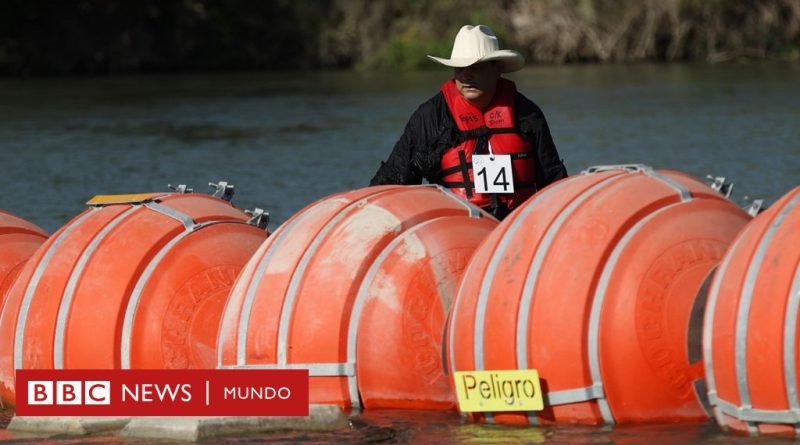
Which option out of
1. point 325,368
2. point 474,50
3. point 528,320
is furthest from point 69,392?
point 474,50

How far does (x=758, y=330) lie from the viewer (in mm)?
6445

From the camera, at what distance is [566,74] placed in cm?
4328

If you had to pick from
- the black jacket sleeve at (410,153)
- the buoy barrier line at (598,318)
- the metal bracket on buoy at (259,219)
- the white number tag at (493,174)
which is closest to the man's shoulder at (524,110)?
the white number tag at (493,174)

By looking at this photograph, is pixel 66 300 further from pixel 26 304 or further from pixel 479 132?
pixel 479 132

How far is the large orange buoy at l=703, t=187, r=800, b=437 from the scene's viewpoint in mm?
6406

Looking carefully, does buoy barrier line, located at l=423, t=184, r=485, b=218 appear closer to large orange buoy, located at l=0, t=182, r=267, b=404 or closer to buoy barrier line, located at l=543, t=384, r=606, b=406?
large orange buoy, located at l=0, t=182, r=267, b=404

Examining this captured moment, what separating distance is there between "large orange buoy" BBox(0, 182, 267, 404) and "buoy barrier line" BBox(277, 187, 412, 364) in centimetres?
66

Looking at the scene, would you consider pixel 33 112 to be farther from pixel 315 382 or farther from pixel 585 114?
pixel 315 382

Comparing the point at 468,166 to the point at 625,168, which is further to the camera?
the point at 468,166

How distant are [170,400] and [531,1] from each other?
1690 inches

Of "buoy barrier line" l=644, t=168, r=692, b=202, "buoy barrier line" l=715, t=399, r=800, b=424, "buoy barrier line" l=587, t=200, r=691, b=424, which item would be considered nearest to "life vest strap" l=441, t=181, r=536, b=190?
"buoy barrier line" l=644, t=168, r=692, b=202

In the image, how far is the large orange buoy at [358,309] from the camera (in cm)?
750

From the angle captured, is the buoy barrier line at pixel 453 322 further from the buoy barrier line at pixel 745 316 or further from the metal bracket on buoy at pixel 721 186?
the buoy barrier line at pixel 745 316

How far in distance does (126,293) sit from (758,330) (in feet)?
10.1
